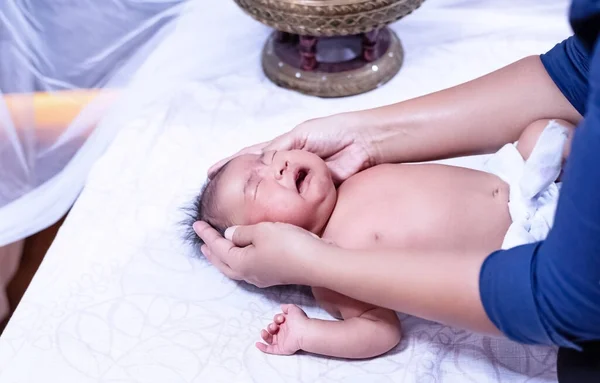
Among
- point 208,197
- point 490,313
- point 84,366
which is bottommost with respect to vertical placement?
point 84,366

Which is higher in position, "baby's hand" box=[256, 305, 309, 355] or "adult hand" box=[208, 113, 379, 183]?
"adult hand" box=[208, 113, 379, 183]

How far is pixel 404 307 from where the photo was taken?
2.62ft

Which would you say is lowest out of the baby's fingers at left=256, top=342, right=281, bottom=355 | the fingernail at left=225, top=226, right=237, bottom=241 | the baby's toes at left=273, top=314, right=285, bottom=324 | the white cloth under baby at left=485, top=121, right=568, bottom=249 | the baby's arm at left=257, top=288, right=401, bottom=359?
the baby's fingers at left=256, top=342, right=281, bottom=355

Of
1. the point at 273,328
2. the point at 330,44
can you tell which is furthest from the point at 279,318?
the point at 330,44

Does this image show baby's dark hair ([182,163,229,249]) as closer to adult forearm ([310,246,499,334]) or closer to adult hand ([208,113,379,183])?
adult hand ([208,113,379,183])

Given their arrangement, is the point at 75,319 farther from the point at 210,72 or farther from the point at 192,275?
the point at 210,72

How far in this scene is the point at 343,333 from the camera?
35.9 inches

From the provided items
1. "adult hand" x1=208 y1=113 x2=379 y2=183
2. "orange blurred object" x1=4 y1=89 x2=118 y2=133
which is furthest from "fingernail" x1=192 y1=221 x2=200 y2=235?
"orange blurred object" x1=4 y1=89 x2=118 y2=133

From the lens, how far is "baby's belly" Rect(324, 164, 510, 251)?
0.95 meters

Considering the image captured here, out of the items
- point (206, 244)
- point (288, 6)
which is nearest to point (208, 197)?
point (206, 244)

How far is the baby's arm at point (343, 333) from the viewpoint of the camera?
913 millimetres

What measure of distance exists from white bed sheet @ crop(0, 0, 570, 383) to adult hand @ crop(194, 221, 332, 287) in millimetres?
82

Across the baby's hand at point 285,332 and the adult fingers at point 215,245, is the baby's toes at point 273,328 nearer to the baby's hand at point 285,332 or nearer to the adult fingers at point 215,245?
the baby's hand at point 285,332

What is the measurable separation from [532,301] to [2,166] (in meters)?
0.90
